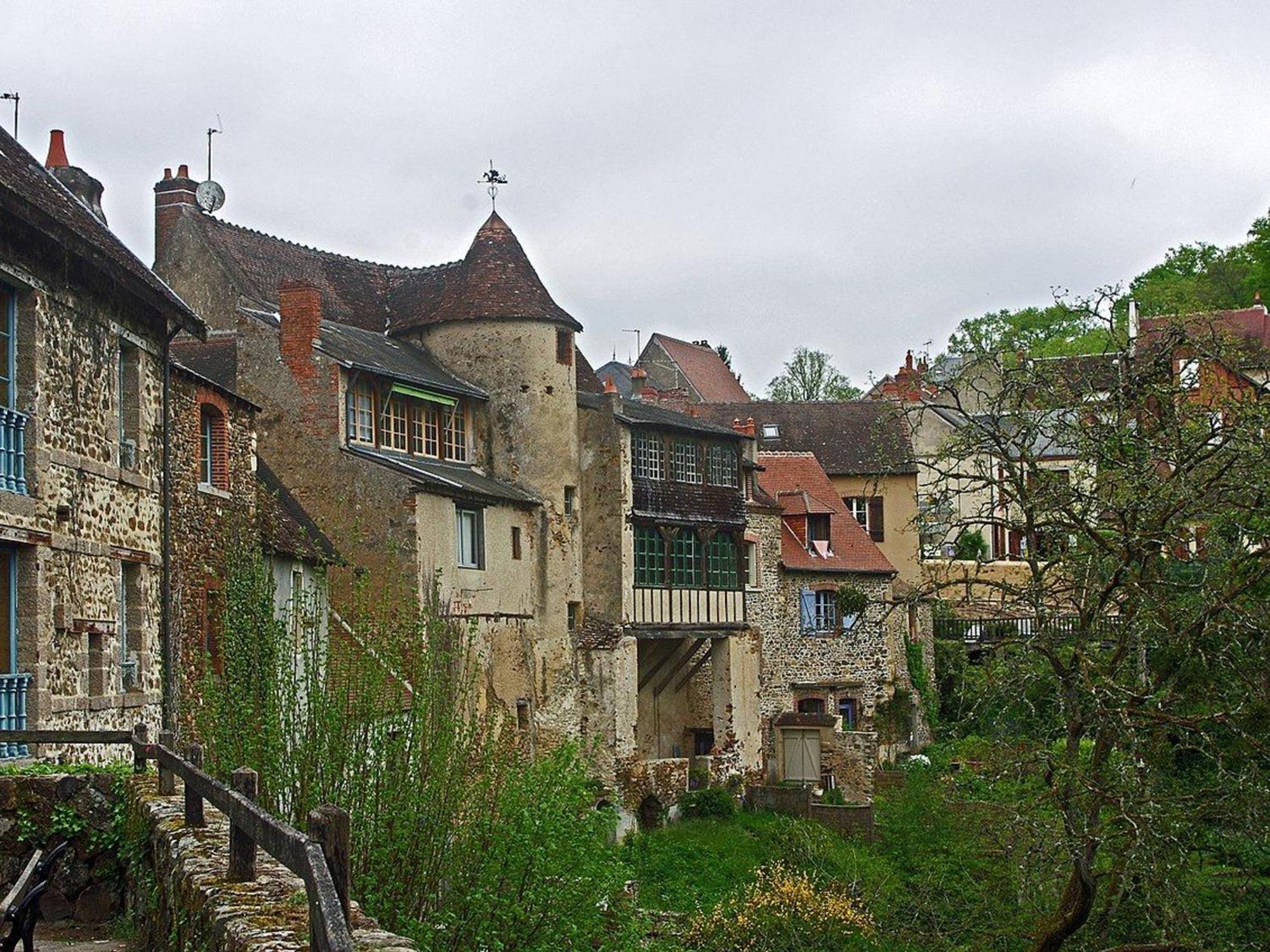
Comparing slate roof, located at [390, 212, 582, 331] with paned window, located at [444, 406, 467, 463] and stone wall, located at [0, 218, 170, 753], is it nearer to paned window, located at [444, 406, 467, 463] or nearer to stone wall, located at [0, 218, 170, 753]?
paned window, located at [444, 406, 467, 463]

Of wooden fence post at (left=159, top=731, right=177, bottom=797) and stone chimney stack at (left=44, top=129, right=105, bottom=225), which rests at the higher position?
stone chimney stack at (left=44, top=129, right=105, bottom=225)

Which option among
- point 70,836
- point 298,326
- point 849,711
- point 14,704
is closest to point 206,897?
point 70,836

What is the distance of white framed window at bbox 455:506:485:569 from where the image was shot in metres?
28.3

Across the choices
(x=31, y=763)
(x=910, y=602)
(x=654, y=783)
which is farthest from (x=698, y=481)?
(x=31, y=763)

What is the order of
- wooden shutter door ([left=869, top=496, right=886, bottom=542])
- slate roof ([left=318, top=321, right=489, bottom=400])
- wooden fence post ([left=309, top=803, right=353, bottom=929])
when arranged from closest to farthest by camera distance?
wooden fence post ([left=309, top=803, right=353, bottom=929])
slate roof ([left=318, top=321, right=489, bottom=400])
wooden shutter door ([left=869, top=496, right=886, bottom=542])

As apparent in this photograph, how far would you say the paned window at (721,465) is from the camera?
118 feet

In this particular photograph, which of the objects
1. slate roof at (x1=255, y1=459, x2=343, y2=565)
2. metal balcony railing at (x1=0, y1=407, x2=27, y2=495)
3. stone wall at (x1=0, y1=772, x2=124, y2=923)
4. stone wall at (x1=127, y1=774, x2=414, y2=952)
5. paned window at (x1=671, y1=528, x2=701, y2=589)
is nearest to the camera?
stone wall at (x1=127, y1=774, x2=414, y2=952)

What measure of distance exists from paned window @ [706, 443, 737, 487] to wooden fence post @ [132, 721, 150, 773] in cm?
2521

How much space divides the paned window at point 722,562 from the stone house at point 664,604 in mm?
35

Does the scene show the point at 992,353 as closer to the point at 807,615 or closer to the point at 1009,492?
the point at 1009,492

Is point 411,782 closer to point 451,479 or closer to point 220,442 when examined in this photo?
point 220,442

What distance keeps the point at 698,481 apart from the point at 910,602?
2104 centimetres

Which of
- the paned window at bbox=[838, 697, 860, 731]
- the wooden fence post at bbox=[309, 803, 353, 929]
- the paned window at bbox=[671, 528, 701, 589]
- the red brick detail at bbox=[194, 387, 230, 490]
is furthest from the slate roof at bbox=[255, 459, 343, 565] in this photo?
the paned window at bbox=[838, 697, 860, 731]

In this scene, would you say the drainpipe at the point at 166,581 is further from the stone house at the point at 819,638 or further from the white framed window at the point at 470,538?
the stone house at the point at 819,638
